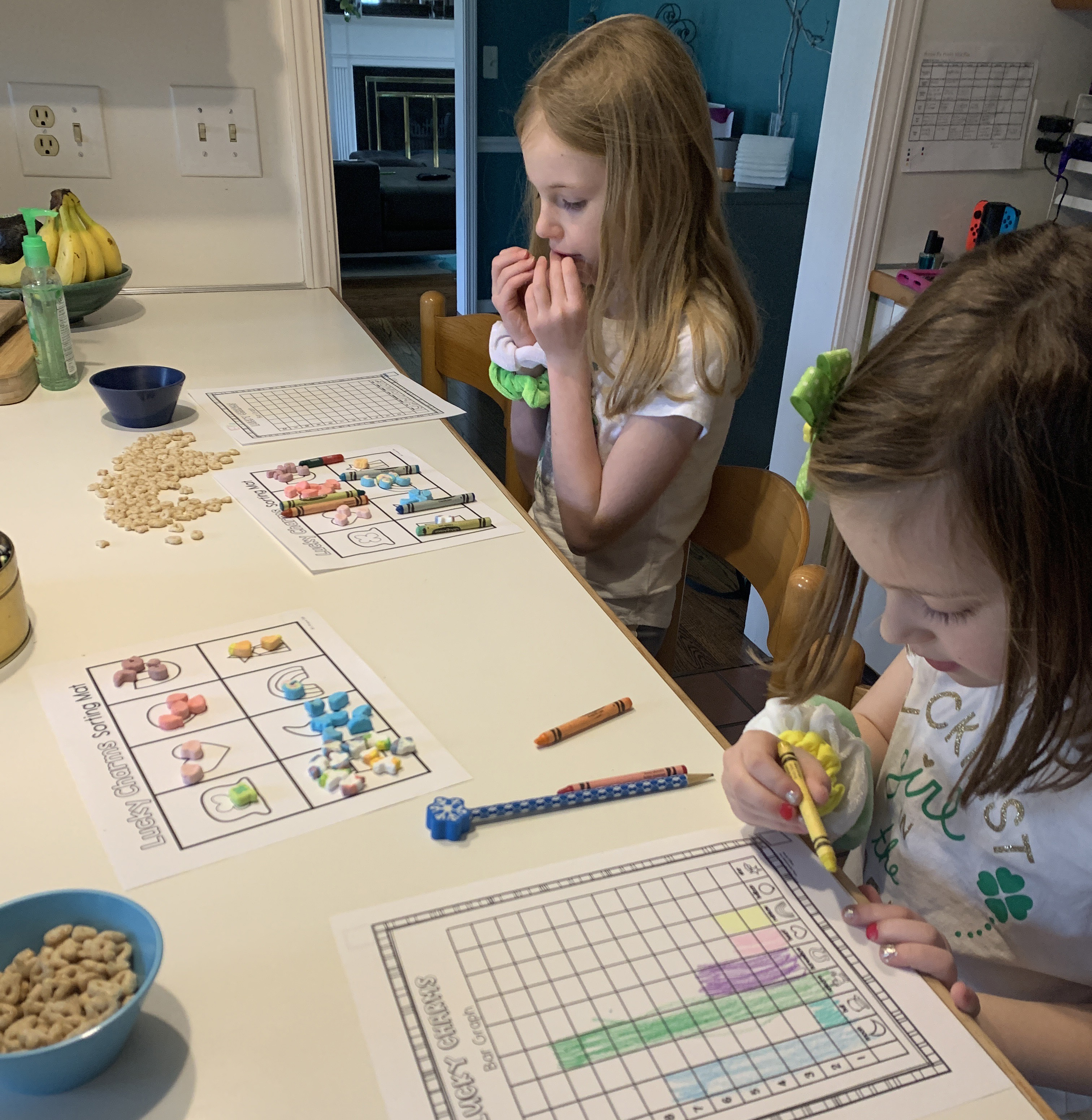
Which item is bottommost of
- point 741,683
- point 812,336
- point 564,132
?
point 741,683

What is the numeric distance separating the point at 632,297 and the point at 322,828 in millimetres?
835

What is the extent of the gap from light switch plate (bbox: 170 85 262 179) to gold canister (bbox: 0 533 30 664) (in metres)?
1.23

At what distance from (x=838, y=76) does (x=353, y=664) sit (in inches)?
65.2

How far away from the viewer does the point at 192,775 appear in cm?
66

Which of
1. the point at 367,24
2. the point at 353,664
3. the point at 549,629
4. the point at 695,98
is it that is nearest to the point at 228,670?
the point at 353,664

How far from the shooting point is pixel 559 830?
63 centimetres

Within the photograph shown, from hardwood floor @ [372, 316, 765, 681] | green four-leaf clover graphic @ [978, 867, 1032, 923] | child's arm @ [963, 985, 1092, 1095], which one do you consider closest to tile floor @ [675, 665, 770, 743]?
hardwood floor @ [372, 316, 765, 681]

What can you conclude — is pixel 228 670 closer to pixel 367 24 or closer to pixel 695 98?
pixel 695 98

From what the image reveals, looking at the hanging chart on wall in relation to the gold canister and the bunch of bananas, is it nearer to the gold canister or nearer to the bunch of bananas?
the bunch of bananas

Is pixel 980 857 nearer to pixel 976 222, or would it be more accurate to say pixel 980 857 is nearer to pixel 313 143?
Answer: pixel 976 222

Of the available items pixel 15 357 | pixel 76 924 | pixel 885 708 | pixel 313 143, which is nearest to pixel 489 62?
pixel 313 143

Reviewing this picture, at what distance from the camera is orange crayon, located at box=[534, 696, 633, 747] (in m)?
0.71

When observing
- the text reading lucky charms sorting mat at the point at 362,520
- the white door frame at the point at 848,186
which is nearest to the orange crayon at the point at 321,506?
the text reading lucky charms sorting mat at the point at 362,520

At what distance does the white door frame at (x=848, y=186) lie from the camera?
5.82 feet
